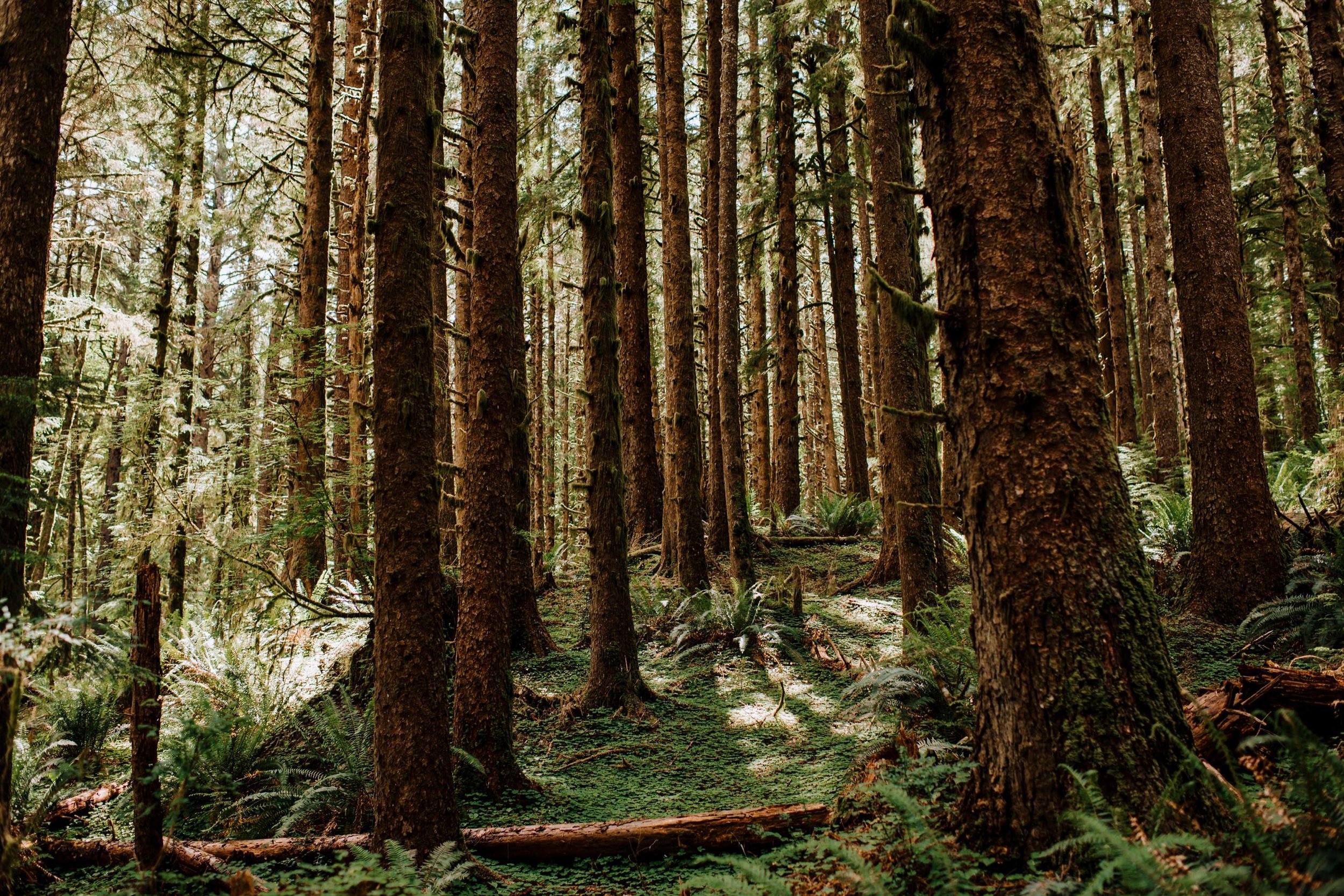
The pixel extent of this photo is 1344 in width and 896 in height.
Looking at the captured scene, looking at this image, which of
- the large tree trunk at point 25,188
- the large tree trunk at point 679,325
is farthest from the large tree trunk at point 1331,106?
the large tree trunk at point 25,188

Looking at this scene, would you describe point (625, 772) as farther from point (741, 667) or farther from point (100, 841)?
point (100, 841)

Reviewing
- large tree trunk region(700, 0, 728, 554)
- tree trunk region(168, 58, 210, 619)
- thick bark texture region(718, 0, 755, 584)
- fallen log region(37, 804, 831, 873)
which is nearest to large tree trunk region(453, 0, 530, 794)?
fallen log region(37, 804, 831, 873)

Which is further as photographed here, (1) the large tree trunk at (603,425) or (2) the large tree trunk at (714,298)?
(2) the large tree trunk at (714,298)

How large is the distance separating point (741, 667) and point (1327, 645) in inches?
193

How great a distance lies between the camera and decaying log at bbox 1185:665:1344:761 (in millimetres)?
3723

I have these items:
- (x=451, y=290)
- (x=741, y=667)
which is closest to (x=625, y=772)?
(x=741, y=667)

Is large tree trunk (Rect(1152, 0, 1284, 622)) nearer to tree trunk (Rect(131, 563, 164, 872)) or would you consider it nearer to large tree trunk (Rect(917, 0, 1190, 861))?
large tree trunk (Rect(917, 0, 1190, 861))

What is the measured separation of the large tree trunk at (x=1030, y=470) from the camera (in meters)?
2.92

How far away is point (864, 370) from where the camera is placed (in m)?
27.4

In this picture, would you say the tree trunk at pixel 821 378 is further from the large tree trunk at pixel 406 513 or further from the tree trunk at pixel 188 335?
the large tree trunk at pixel 406 513

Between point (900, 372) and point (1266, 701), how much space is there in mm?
4289

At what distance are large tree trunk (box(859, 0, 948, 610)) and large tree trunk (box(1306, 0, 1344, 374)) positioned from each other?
171 inches

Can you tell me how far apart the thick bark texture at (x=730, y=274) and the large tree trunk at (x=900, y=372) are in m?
2.34

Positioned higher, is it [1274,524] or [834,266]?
[834,266]
